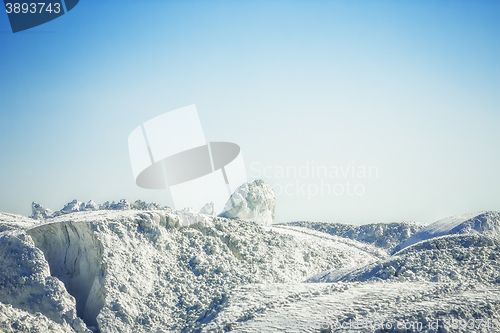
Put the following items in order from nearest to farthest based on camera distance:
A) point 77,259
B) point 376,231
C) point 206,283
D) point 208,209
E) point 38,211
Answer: point 77,259 < point 206,283 < point 208,209 < point 38,211 < point 376,231

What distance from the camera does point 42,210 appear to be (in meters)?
20.4

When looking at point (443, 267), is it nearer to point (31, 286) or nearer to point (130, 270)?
point (130, 270)

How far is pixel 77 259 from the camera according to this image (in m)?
11.1

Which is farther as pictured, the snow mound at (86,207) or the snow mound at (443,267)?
the snow mound at (86,207)

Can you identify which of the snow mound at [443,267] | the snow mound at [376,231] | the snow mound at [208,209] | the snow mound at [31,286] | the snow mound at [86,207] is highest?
the snow mound at [86,207]

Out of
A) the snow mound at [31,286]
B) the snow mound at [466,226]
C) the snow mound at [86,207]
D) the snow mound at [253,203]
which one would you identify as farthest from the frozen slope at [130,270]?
the snow mound at [466,226]

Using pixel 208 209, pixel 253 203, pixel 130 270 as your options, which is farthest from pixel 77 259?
pixel 253 203

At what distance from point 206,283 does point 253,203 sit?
809 centimetres

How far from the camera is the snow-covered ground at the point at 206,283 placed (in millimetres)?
7953

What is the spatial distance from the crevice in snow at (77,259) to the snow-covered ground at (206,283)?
0.09 feet

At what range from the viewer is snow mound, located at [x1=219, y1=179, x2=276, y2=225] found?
18688 mm

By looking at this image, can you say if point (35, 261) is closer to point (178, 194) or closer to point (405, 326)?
point (178, 194)

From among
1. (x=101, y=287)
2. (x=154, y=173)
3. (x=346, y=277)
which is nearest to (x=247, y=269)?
(x=346, y=277)

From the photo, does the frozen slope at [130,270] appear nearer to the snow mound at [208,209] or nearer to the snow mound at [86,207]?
the snow mound at [208,209]
